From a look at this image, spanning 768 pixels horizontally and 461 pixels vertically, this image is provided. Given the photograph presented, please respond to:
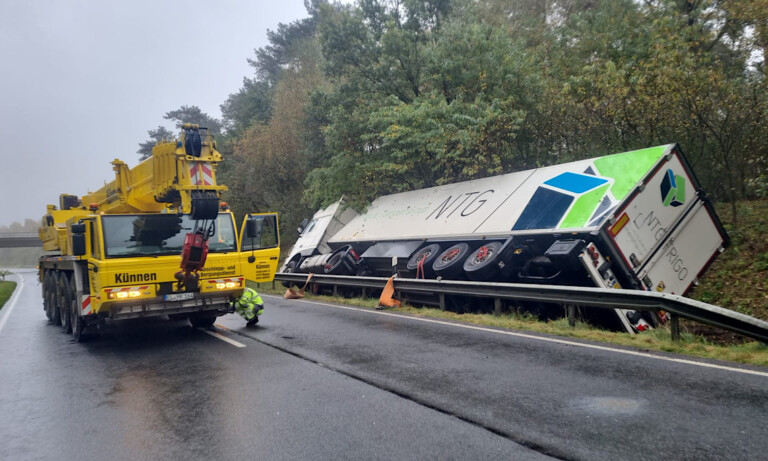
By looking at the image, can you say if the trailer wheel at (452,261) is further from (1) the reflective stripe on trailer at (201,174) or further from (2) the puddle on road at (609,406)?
(2) the puddle on road at (609,406)

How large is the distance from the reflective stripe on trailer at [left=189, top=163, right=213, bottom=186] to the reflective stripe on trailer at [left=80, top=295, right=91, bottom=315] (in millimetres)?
2562

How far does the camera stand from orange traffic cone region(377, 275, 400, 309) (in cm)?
1189

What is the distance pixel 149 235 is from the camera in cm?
824

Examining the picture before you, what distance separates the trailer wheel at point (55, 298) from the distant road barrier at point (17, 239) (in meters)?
51.8

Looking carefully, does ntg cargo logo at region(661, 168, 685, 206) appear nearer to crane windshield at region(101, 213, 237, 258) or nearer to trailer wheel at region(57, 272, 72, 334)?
crane windshield at region(101, 213, 237, 258)

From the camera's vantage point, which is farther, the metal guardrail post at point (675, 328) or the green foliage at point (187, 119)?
the green foliage at point (187, 119)

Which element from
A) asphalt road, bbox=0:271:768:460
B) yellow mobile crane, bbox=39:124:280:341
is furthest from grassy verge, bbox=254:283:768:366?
yellow mobile crane, bbox=39:124:280:341

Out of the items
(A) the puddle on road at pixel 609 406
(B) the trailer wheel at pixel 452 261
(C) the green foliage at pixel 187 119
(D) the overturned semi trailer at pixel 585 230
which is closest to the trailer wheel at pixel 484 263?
(D) the overturned semi trailer at pixel 585 230

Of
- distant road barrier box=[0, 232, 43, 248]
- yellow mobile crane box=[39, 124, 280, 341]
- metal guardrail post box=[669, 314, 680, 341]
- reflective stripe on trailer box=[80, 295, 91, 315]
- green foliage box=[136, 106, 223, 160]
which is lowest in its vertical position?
metal guardrail post box=[669, 314, 680, 341]

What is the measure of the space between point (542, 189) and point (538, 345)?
195 inches

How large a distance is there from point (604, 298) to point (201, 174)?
6.42 m

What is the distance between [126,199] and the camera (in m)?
9.21

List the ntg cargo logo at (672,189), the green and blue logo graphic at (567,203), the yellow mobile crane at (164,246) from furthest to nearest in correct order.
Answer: the ntg cargo logo at (672,189) < the green and blue logo graphic at (567,203) < the yellow mobile crane at (164,246)

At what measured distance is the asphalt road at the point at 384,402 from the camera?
3.74m
